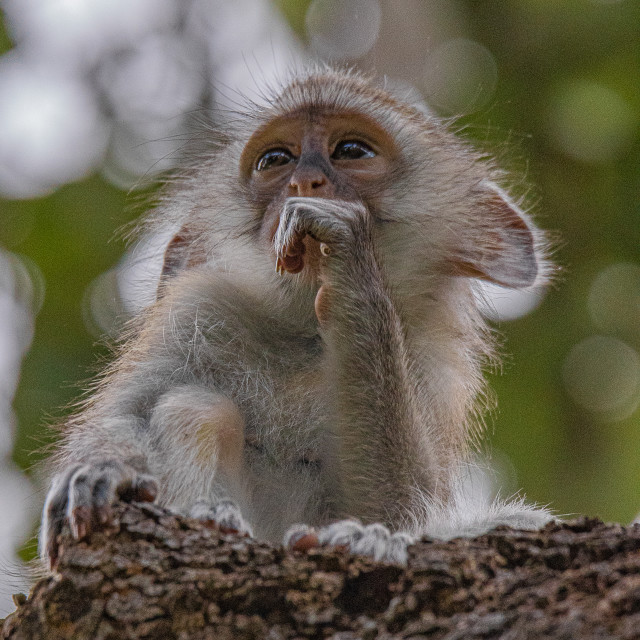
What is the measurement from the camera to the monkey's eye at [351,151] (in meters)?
5.78

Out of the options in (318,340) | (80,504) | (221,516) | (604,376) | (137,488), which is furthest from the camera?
(604,376)

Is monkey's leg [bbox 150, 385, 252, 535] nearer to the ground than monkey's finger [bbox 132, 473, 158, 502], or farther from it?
farther from it

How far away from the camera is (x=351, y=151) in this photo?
5.80 m

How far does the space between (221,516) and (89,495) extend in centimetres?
68

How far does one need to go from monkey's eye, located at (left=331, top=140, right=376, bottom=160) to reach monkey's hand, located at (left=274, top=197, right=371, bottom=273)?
0.82 metres

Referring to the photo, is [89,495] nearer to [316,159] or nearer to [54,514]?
[54,514]

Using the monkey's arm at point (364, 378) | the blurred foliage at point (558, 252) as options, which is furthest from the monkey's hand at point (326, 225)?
the blurred foliage at point (558, 252)

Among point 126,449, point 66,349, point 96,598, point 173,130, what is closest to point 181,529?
point 96,598

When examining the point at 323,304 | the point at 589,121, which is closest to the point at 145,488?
the point at 323,304

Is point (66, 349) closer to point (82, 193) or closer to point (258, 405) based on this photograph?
point (82, 193)

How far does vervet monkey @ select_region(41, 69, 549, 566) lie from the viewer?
4.46 meters

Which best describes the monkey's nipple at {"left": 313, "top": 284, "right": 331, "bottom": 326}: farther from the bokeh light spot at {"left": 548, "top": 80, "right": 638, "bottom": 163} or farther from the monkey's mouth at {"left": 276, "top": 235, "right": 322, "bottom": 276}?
the bokeh light spot at {"left": 548, "top": 80, "right": 638, "bottom": 163}

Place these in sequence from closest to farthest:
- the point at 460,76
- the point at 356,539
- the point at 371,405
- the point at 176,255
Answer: the point at 356,539, the point at 371,405, the point at 176,255, the point at 460,76

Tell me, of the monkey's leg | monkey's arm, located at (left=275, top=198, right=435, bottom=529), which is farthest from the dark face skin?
the monkey's leg
